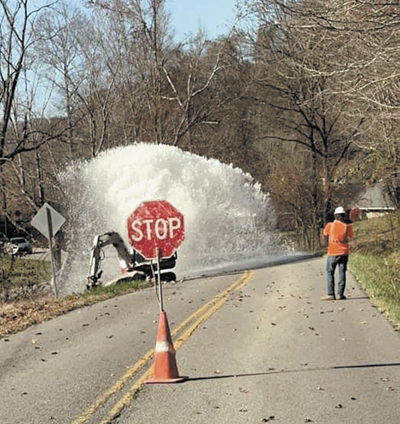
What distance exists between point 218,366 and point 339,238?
6.97 meters

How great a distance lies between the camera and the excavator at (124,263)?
78.0ft

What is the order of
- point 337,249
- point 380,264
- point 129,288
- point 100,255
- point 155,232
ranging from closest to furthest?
point 155,232, point 337,249, point 129,288, point 380,264, point 100,255

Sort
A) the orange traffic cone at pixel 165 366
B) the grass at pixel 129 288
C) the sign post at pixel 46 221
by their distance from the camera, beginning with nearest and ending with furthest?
the orange traffic cone at pixel 165 366
the grass at pixel 129 288
the sign post at pixel 46 221

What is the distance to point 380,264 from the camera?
22.5 m

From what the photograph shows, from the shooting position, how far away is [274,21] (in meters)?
14.0

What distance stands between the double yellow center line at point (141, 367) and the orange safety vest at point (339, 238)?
8.62ft

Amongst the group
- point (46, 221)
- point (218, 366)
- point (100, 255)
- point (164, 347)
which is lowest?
point (218, 366)

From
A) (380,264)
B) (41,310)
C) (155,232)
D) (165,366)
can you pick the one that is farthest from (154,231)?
(380,264)

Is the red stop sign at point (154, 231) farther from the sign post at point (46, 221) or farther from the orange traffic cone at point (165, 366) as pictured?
the sign post at point (46, 221)

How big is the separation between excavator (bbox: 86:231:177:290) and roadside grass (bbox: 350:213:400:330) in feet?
21.0

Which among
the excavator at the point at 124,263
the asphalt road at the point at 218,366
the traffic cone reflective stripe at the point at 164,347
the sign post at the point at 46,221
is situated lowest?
the asphalt road at the point at 218,366

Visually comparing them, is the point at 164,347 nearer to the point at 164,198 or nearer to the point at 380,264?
the point at 380,264

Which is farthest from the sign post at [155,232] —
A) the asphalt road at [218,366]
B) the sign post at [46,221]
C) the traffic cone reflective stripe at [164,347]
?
the sign post at [46,221]

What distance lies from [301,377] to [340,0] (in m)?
6.22
